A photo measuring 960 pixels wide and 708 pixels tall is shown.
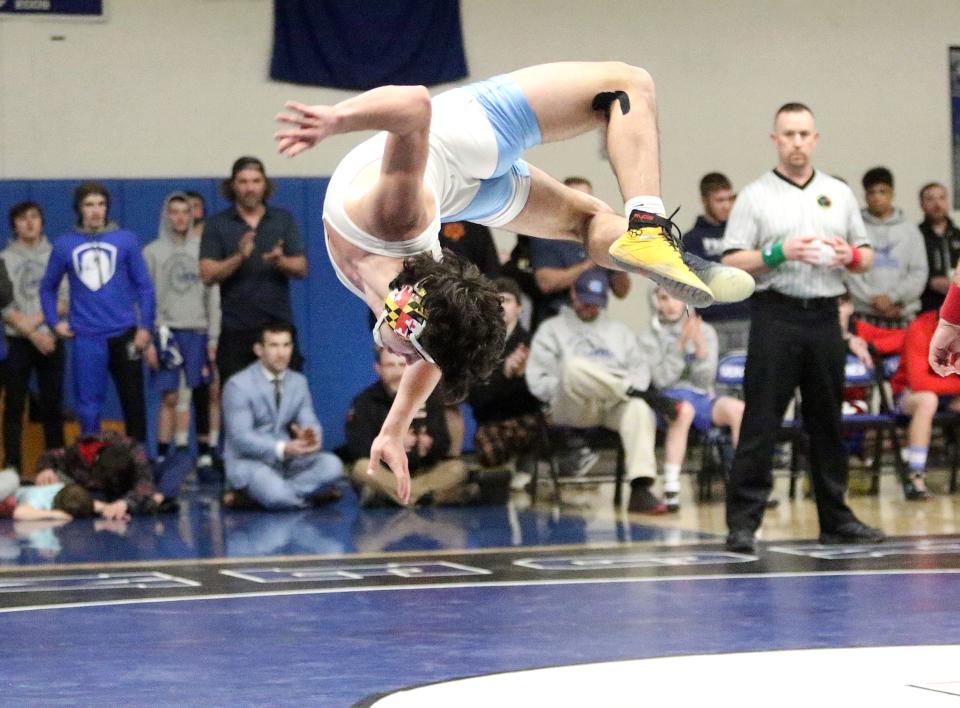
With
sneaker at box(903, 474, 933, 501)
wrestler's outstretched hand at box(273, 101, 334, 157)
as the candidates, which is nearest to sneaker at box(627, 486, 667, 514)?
sneaker at box(903, 474, 933, 501)

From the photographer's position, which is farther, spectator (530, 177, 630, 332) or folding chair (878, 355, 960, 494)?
folding chair (878, 355, 960, 494)

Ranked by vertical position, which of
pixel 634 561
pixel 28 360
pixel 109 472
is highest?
pixel 28 360

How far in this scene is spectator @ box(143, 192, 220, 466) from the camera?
1038 cm

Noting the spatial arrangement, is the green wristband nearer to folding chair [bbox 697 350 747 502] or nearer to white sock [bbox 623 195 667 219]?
white sock [bbox 623 195 667 219]

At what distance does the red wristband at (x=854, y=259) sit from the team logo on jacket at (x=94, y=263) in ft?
14.5

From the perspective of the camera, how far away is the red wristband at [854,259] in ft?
22.6

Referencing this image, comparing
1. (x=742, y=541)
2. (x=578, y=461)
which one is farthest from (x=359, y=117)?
(x=578, y=461)

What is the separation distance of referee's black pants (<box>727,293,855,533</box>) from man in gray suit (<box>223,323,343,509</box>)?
268cm

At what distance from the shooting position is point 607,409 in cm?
915

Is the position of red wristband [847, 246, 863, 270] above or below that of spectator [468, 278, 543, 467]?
above

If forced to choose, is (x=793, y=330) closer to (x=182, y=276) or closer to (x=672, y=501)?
(x=672, y=501)

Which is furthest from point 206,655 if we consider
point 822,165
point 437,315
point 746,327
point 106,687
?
point 822,165

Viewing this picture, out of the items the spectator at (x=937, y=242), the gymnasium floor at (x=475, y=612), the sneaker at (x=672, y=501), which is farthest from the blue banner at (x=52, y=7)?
the spectator at (x=937, y=242)

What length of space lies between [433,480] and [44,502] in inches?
81.6
